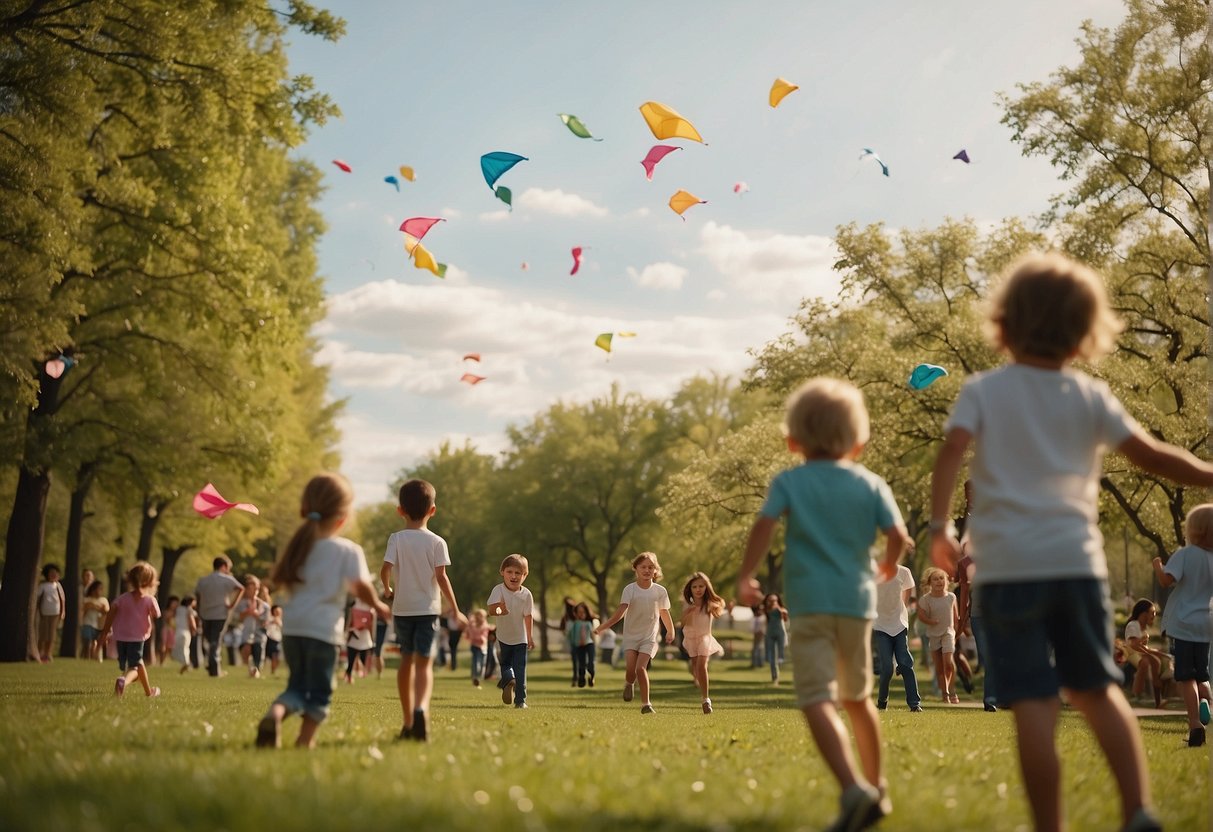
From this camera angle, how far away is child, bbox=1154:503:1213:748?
9.54m

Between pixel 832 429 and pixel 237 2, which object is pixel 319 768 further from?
pixel 237 2

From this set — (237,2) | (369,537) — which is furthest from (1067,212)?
(369,537)

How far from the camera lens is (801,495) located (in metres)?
5.24

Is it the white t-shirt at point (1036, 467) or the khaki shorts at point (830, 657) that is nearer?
the white t-shirt at point (1036, 467)

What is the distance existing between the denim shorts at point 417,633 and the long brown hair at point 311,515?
5.96 ft

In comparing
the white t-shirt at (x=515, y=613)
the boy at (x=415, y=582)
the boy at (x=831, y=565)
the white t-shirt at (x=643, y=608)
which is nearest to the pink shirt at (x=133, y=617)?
the white t-shirt at (x=515, y=613)

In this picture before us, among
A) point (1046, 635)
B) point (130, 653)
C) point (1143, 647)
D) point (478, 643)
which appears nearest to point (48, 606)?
point (478, 643)

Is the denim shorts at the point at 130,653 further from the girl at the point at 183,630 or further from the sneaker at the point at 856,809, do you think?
the sneaker at the point at 856,809

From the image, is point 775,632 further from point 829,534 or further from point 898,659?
point 829,534

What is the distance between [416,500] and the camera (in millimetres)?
8727

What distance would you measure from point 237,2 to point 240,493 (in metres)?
21.6

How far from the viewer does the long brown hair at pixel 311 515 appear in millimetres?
6828

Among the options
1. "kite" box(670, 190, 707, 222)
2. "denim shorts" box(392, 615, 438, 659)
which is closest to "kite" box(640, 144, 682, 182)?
"kite" box(670, 190, 707, 222)

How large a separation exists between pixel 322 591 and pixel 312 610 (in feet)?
0.39
